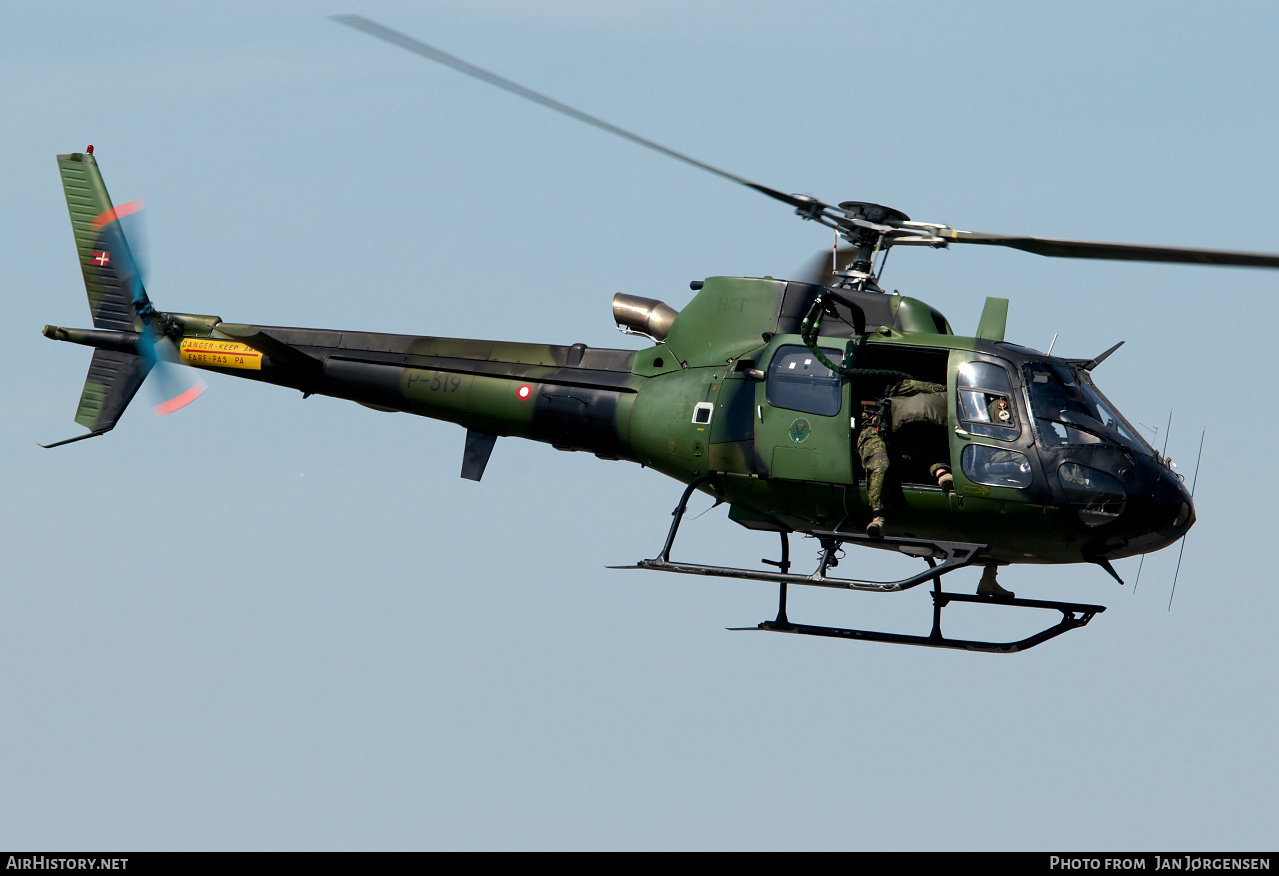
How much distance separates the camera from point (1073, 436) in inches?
607

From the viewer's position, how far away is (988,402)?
15578mm

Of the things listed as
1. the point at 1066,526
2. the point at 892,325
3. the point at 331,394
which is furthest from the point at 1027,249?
the point at 331,394

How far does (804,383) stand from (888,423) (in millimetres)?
994

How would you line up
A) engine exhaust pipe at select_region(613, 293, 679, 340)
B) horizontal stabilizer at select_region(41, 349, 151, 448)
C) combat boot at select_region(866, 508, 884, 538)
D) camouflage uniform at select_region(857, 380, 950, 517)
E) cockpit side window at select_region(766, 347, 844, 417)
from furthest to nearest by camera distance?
1. horizontal stabilizer at select_region(41, 349, 151, 448)
2. engine exhaust pipe at select_region(613, 293, 679, 340)
3. cockpit side window at select_region(766, 347, 844, 417)
4. combat boot at select_region(866, 508, 884, 538)
5. camouflage uniform at select_region(857, 380, 950, 517)

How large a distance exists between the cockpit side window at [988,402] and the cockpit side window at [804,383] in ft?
4.22

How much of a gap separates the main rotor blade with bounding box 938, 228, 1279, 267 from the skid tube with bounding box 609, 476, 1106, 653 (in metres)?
3.04

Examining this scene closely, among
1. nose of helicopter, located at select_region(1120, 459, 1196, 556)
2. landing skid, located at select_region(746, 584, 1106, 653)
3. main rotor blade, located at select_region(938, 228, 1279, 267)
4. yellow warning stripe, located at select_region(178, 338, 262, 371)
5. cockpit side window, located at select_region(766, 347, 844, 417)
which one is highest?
main rotor blade, located at select_region(938, 228, 1279, 267)

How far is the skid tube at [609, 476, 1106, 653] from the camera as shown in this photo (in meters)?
15.7

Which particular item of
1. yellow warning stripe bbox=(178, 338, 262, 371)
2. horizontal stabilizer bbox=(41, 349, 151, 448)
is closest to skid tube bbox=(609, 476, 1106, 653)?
yellow warning stripe bbox=(178, 338, 262, 371)

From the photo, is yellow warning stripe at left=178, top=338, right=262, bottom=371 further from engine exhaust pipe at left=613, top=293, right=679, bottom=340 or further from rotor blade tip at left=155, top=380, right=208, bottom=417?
engine exhaust pipe at left=613, top=293, right=679, bottom=340

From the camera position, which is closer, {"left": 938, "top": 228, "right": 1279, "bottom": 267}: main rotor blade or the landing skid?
{"left": 938, "top": 228, "right": 1279, "bottom": 267}: main rotor blade

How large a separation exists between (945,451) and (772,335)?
2.26 metres

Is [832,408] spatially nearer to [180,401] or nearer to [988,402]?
[988,402]
